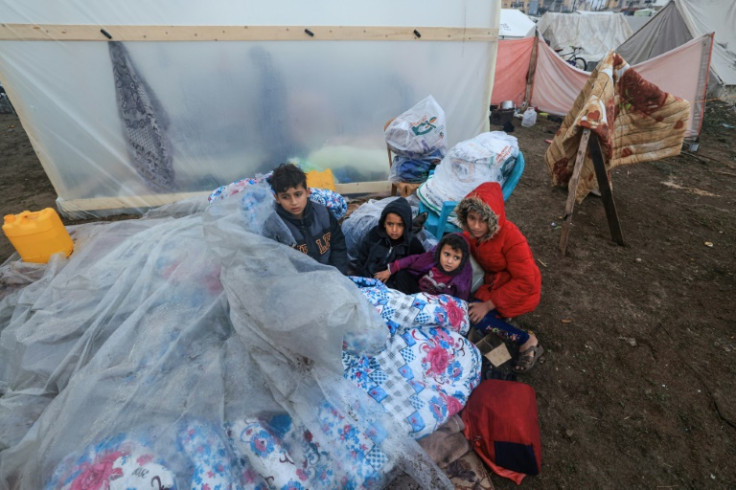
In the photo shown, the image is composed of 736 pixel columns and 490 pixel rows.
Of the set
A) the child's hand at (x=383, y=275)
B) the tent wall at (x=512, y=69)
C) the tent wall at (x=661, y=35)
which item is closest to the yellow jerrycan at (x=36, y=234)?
the child's hand at (x=383, y=275)

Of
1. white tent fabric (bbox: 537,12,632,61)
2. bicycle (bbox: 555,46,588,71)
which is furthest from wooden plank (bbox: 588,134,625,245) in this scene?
white tent fabric (bbox: 537,12,632,61)

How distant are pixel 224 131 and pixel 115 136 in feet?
3.94

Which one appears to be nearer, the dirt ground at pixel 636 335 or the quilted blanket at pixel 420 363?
the quilted blanket at pixel 420 363

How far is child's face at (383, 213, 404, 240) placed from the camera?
262cm

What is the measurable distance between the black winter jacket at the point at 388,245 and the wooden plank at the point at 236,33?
7.92ft

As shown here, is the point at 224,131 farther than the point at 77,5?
Yes

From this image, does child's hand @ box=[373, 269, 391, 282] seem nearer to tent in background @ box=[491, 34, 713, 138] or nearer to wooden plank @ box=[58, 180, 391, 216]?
wooden plank @ box=[58, 180, 391, 216]

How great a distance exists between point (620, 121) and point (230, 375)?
4.33 meters

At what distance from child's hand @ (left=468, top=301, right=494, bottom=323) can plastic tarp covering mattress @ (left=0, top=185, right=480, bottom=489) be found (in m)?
0.26

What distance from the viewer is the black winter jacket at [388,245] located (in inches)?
104

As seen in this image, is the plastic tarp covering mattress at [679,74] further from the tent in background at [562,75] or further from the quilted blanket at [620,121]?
the quilted blanket at [620,121]

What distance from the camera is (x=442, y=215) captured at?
9.86ft

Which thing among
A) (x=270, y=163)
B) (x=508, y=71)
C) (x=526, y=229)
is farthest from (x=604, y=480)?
(x=508, y=71)

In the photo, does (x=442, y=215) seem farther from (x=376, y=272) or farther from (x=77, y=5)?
(x=77, y=5)
